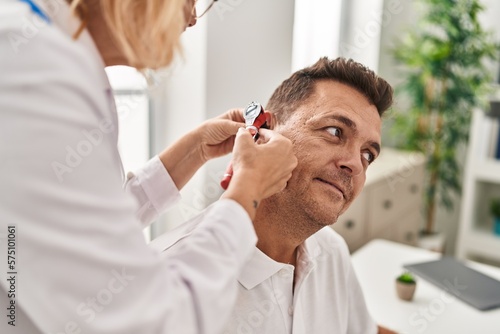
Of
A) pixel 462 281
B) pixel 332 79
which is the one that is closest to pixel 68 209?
pixel 332 79

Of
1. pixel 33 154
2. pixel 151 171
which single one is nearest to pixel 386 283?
pixel 151 171

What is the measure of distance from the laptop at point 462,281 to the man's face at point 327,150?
81cm

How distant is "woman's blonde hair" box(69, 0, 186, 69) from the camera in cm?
64

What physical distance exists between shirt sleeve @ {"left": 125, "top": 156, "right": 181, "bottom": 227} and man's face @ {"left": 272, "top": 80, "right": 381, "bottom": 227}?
0.28m

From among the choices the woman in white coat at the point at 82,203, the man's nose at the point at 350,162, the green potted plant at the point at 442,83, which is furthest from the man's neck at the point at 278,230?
the green potted plant at the point at 442,83

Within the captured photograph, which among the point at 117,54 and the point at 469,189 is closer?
the point at 117,54

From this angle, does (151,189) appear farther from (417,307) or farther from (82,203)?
(417,307)

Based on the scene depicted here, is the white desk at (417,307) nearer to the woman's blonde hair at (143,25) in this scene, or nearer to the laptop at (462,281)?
the laptop at (462,281)

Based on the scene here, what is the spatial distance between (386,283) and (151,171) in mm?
1090

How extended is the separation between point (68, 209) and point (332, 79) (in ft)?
2.92

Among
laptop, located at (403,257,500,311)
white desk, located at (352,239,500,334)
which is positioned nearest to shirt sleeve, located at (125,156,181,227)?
white desk, located at (352,239,500,334)

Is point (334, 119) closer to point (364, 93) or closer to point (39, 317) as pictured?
point (364, 93)

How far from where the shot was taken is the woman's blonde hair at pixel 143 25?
64cm

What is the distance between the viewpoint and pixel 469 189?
340cm
